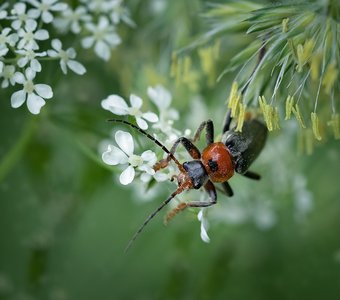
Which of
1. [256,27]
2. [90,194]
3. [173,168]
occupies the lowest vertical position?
[90,194]

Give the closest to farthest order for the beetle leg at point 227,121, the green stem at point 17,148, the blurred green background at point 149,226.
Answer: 1. the beetle leg at point 227,121
2. the green stem at point 17,148
3. the blurred green background at point 149,226

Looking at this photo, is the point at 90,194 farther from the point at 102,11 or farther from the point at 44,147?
the point at 102,11

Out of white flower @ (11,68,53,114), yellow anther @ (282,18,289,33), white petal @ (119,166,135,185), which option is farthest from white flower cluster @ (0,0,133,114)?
yellow anther @ (282,18,289,33)

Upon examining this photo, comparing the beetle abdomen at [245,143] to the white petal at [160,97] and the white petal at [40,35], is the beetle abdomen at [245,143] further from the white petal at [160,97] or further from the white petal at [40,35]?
the white petal at [40,35]

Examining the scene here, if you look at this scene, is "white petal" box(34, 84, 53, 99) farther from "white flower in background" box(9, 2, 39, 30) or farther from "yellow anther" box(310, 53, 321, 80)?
"yellow anther" box(310, 53, 321, 80)

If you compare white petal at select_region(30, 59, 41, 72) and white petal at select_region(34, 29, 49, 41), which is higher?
white petal at select_region(34, 29, 49, 41)

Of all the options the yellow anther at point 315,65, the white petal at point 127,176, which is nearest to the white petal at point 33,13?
the white petal at point 127,176

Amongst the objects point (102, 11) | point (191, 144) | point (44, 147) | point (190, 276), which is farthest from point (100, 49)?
point (190, 276)
